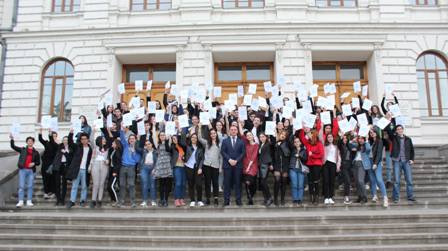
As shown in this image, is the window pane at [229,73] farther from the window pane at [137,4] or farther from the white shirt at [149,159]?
the white shirt at [149,159]

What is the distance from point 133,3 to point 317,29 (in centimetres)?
840

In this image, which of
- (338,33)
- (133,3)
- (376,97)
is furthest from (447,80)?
(133,3)

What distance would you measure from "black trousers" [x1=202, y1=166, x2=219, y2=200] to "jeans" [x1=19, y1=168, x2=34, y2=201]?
14.8 feet

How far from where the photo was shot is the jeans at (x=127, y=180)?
9.49 metres

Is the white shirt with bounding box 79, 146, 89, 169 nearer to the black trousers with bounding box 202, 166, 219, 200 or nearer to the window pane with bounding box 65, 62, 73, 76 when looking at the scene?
the black trousers with bounding box 202, 166, 219, 200

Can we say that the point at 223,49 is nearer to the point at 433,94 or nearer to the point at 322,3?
the point at 322,3

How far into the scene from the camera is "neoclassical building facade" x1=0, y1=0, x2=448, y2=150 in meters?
16.7

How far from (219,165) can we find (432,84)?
1208 centimetres

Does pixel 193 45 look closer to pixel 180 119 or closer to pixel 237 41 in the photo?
pixel 237 41

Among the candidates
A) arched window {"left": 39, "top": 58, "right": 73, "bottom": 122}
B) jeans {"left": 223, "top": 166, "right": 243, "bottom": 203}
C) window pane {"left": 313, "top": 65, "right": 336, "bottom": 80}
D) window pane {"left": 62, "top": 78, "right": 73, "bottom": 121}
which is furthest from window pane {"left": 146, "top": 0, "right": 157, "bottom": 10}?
jeans {"left": 223, "top": 166, "right": 243, "bottom": 203}

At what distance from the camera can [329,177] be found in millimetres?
9492

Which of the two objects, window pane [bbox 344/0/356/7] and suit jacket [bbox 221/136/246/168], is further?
window pane [bbox 344/0/356/7]

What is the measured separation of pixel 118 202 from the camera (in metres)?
9.50

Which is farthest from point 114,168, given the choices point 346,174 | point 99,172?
point 346,174
